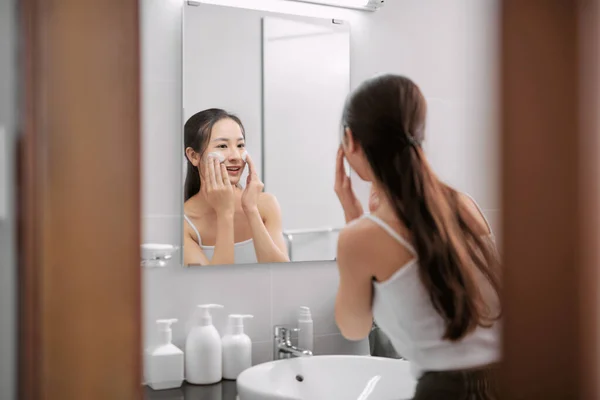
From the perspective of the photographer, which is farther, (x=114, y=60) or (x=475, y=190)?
(x=475, y=190)

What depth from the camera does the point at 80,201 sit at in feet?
1.16

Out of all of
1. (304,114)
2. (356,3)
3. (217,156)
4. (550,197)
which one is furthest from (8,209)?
(356,3)

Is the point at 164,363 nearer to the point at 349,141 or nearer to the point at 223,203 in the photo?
the point at 223,203

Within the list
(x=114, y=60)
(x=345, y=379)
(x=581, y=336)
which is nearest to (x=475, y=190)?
(x=345, y=379)

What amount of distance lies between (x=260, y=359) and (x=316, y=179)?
0.35 m

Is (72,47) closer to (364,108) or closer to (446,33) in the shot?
(364,108)

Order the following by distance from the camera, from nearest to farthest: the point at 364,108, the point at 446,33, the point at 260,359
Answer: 1. the point at 364,108
2. the point at 260,359
3. the point at 446,33

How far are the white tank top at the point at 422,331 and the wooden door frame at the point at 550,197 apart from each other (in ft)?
1.45

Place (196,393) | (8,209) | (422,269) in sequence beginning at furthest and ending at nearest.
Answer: (196,393), (422,269), (8,209)

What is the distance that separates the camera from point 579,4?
45 cm

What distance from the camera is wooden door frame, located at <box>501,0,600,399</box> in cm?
43

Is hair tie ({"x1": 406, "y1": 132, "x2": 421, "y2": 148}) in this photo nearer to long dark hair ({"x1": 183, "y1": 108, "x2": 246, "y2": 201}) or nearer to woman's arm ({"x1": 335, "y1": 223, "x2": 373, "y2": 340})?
woman's arm ({"x1": 335, "y1": 223, "x2": 373, "y2": 340})

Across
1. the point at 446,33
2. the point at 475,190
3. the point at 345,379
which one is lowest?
the point at 345,379

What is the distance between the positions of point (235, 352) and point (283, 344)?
95mm
